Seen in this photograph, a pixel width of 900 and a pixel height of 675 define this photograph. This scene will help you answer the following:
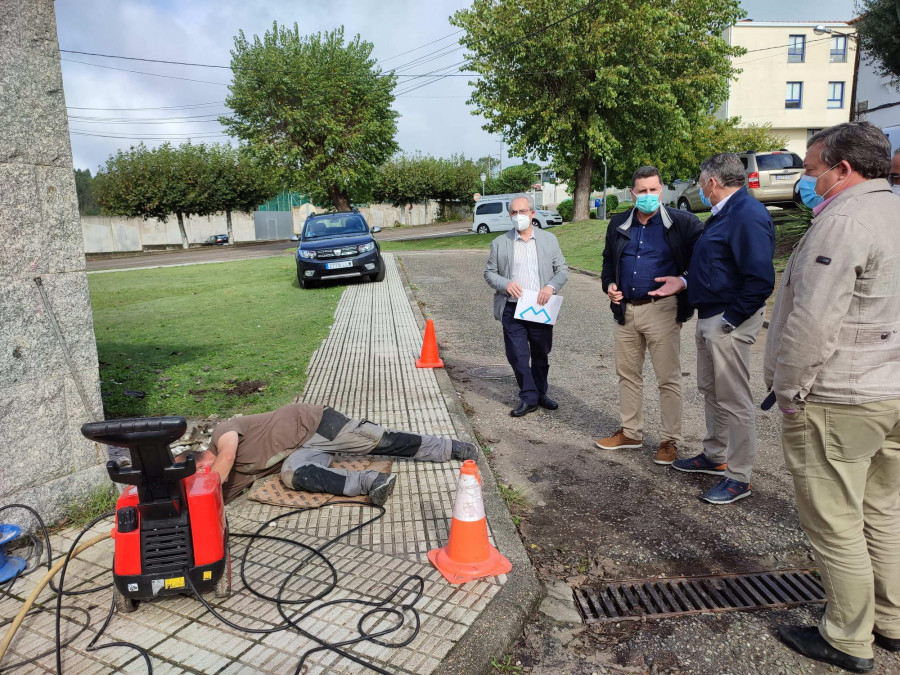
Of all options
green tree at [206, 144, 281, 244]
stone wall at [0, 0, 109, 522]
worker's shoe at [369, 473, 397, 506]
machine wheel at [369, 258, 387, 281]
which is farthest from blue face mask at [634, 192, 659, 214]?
green tree at [206, 144, 281, 244]

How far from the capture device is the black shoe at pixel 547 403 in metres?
5.84

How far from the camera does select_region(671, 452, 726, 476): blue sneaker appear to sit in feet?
14.1

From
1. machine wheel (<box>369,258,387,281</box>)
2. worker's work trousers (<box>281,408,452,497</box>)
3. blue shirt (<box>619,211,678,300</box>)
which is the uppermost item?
blue shirt (<box>619,211,678,300</box>)

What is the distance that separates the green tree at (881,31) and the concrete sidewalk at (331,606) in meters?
19.5

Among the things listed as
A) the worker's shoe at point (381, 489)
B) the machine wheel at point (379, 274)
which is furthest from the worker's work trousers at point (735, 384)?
the machine wheel at point (379, 274)

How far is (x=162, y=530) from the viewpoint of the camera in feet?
9.09

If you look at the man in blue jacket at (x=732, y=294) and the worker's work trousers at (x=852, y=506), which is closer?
the worker's work trousers at (x=852, y=506)

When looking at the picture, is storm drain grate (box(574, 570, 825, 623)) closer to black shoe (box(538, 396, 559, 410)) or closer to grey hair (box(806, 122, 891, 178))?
grey hair (box(806, 122, 891, 178))

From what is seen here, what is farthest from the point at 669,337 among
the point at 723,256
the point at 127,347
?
the point at 127,347

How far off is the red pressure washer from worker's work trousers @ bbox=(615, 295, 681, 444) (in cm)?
316

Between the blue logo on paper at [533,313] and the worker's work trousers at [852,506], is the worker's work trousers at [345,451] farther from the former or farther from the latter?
the worker's work trousers at [852,506]

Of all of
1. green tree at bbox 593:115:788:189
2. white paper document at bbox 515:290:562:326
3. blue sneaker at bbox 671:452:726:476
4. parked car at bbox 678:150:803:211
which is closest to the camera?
blue sneaker at bbox 671:452:726:476

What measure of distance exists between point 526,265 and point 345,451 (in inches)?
97.9

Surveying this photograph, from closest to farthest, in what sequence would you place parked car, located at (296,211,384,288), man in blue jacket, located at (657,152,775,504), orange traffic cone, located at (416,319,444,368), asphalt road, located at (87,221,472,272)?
1. man in blue jacket, located at (657,152,775,504)
2. orange traffic cone, located at (416,319,444,368)
3. parked car, located at (296,211,384,288)
4. asphalt road, located at (87,221,472,272)
